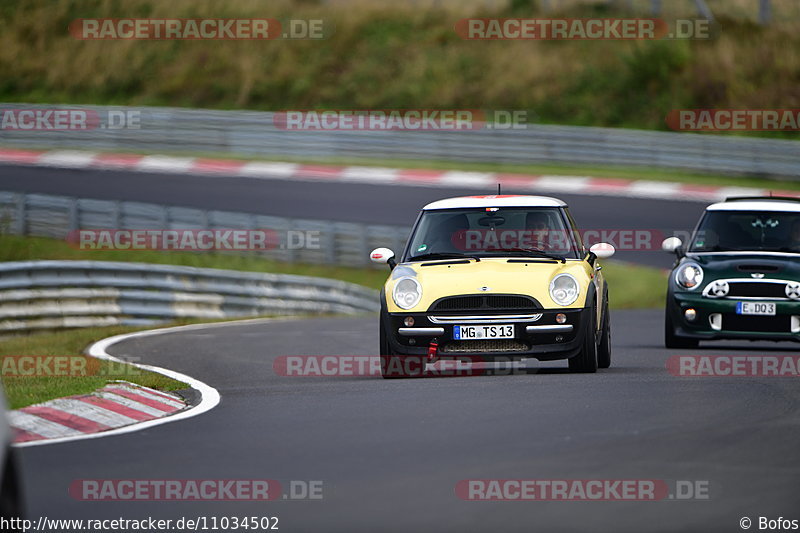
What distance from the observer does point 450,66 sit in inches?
1713

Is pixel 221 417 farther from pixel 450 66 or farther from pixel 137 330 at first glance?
pixel 450 66

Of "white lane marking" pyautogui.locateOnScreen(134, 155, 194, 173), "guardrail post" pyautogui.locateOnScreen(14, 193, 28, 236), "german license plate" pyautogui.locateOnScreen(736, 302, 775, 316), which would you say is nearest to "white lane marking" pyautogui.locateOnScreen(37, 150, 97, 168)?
"white lane marking" pyautogui.locateOnScreen(134, 155, 194, 173)

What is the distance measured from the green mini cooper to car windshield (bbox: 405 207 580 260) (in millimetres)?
2364

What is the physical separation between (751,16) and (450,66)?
341 inches

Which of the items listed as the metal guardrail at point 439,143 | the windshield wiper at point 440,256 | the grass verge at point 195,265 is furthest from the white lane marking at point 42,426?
the metal guardrail at point 439,143

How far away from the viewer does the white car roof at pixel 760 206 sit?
15.4m

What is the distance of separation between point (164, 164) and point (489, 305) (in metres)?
24.7

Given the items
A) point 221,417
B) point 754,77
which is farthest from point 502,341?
point 754,77

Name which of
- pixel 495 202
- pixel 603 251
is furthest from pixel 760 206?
pixel 495 202

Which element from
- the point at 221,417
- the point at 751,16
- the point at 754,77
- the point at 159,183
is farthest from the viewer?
the point at 751,16

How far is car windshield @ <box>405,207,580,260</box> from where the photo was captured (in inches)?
503

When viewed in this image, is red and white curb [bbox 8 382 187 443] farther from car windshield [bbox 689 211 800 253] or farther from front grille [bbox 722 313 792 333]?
car windshield [bbox 689 211 800 253]

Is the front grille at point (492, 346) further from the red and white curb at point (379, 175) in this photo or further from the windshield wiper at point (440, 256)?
the red and white curb at point (379, 175)

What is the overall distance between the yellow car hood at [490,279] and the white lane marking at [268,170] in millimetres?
22338
